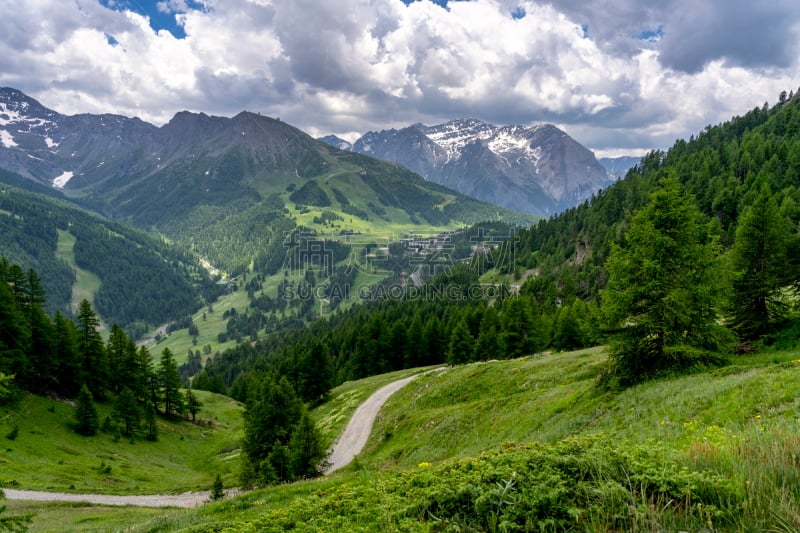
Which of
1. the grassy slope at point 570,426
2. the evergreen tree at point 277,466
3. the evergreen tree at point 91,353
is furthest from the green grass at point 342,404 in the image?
the evergreen tree at point 91,353

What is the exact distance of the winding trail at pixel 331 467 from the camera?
3001cm

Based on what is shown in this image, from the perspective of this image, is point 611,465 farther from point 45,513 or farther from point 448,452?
point 45,513

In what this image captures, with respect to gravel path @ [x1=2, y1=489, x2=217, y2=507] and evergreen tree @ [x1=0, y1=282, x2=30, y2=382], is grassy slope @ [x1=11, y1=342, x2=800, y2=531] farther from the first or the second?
evergreen tree @ [x1=0, y1=282, x2=30, y2=382]

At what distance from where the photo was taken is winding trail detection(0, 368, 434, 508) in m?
30.0

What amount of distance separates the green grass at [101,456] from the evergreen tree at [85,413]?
43.1 inches

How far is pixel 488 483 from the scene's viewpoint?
20.9 ft

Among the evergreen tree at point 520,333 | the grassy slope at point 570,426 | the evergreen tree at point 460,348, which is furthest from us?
the evergreen tree at point 460,348

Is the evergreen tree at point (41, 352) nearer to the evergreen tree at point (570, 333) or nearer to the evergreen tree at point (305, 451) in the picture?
the evergreen tree at point (305, 451)

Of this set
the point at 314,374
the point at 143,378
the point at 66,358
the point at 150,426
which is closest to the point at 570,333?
the point at 314,374

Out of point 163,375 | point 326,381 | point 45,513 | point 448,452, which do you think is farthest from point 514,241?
point 45,513

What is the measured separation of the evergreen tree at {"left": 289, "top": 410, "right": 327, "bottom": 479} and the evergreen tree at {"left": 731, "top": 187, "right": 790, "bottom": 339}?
32.3 meters

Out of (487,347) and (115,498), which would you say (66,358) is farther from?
(487,347)

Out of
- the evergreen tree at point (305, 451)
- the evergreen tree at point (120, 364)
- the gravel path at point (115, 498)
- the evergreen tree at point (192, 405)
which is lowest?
the evergreen tree at point (192, 405)

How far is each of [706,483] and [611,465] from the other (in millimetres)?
1256
